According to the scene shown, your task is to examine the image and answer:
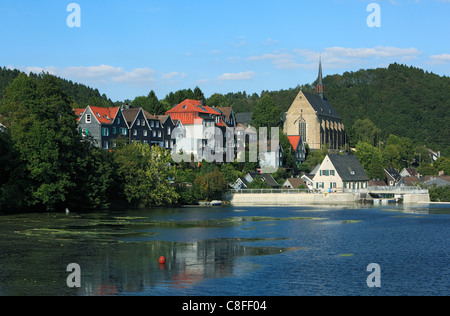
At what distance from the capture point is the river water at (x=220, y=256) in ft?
103

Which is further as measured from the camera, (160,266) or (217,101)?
(217,101)

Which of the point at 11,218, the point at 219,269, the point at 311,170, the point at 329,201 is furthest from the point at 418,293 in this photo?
the point at 311,170

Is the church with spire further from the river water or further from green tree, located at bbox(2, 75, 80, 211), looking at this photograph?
the river water

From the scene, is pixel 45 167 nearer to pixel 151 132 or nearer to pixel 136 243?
pixel 136 243

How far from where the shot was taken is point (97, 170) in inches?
3142

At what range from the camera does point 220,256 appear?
1612 inches

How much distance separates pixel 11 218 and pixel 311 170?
8434 cm

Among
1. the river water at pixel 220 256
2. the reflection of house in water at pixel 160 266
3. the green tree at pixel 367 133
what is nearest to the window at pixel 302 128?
the green tree at pixel 367 133

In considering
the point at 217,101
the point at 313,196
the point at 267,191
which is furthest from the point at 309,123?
the point at 267,191

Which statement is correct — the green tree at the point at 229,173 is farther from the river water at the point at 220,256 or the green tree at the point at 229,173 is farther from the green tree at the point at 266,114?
the river water at the point at 220,256

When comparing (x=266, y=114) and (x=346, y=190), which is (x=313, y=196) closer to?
(x=346, y=190)

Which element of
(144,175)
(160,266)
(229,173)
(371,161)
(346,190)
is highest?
(371,161)

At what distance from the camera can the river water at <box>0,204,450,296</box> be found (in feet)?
103

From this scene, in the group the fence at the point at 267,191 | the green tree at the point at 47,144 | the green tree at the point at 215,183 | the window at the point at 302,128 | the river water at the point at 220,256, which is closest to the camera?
the river water at the point at 220,256
